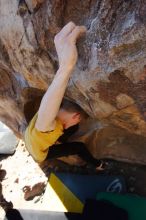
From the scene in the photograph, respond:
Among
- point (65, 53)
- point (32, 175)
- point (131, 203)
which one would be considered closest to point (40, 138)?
point (65, 53)

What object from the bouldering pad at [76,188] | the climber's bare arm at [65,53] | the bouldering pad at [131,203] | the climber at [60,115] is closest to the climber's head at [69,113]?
the climber at [60,115]

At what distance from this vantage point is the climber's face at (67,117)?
228 cm

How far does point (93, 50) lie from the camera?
1.84 meters

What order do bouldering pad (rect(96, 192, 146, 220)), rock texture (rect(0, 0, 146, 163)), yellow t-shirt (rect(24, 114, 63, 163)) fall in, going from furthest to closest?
bouldering pad (rect(96, 192, 146, 220)), yellow t-shirt (rect(24, 114, 63, 163)), rock texture (rect(0, 0, 146, 163))

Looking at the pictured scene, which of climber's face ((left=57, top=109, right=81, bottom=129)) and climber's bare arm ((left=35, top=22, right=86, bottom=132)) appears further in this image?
climber's face ((left=57, top=109, right=81, bottom=129))

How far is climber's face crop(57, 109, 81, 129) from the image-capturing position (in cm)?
228

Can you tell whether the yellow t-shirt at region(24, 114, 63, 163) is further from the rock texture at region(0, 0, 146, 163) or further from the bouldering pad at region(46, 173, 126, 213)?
the bouldering pad at region(46, 173, 126, 213)

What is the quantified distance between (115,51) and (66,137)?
1066 mm

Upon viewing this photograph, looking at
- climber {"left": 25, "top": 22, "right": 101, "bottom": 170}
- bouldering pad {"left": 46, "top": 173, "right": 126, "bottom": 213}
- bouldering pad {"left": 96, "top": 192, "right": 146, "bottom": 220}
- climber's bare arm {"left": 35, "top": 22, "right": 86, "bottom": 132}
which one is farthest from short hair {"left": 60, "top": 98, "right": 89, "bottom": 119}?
bouldering pad {"left": 46, "top": 173, "right": 126, "bottom": 213}

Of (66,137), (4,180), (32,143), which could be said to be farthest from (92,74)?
(4,180)

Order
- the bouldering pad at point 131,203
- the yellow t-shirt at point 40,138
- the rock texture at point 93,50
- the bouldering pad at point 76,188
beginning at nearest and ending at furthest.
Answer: the rock texture at point 93,50
the yellow t-shirt at point 40,138
the bouldering pad at point 131,203
the bouldering pad at point 76,188

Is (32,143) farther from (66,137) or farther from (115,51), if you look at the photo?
(115,51)

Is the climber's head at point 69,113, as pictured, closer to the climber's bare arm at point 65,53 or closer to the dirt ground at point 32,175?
the climber's bare arm at point 65,53

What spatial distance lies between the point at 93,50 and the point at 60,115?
0.55 meters
